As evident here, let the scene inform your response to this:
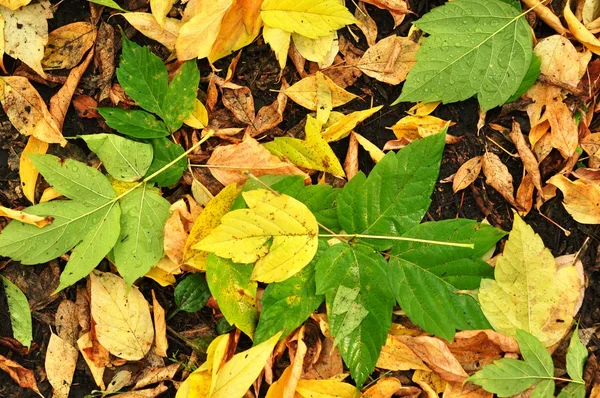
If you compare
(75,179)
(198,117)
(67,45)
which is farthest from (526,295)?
(67,45)

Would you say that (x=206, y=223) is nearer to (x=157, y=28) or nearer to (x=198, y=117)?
(x=198, y=117)

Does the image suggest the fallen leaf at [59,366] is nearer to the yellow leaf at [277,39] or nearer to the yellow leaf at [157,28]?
the yellow leaf at [157,28]

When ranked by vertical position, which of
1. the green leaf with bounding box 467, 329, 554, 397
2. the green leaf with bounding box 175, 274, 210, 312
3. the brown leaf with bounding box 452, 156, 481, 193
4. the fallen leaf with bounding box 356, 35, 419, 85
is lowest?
the green leaf with bounding box 467, 329, 554, 397

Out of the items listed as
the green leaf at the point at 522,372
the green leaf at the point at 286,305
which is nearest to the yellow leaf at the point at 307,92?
the green leaf at the point at 286,305

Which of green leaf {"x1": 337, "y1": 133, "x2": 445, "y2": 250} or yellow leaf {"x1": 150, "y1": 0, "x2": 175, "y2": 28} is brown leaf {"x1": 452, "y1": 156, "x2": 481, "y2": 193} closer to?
green leaf {"x1": 337, "y1": 133, "x2": 445, "y2": 250}

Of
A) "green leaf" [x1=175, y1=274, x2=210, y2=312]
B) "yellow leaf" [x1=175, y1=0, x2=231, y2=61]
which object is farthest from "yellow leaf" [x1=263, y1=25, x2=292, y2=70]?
"green leaf" [x1=175, y1=274, x2=210, y2=312]

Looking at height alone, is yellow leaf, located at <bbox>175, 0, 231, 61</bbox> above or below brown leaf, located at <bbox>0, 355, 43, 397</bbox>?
above

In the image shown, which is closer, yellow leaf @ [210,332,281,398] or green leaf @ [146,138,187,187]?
yellow leaf @ [210,332,281,398]
